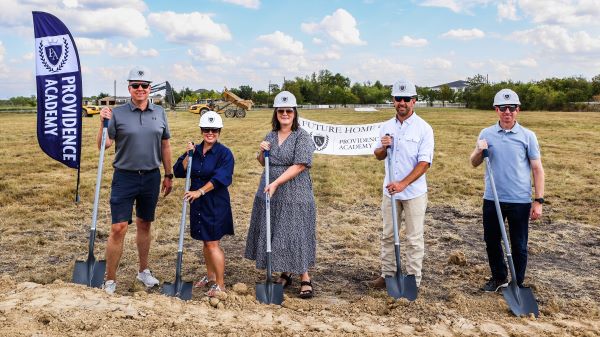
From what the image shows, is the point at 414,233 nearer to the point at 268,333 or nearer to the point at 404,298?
the point at 404,298

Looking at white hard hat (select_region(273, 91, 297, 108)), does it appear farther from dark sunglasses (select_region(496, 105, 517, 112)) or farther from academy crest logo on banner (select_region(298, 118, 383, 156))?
academy crest logo on banner (select_region(298, 118, 383, 156))

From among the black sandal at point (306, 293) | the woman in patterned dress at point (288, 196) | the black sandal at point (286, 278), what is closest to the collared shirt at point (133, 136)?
the woman in patterned dress at point (288, 196)

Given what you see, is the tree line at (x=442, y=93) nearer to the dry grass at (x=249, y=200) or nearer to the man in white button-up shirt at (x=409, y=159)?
Answer: the dry grass at (x=249, y=200)

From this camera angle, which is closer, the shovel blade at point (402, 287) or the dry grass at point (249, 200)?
the shovel blade at point (402, 287)

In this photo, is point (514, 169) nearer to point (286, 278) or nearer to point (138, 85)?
point (286, 278)

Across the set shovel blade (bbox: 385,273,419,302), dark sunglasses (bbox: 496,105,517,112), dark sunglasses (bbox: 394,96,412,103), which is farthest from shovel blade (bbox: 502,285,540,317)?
dark sunglasses (bbox: 394,96,412,103)

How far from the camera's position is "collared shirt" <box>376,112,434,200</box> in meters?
4.65

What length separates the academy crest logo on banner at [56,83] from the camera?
656 cm

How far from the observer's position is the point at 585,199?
9.59 meters

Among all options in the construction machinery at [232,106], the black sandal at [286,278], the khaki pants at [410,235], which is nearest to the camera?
the khaki pants at [410,235]

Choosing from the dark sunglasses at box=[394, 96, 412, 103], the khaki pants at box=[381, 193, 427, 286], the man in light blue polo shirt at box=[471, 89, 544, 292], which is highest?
the dark sunglasses at box=[394, 96, 412, 103]

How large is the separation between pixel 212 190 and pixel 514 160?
2.54m

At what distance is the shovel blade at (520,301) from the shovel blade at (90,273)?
3.30m

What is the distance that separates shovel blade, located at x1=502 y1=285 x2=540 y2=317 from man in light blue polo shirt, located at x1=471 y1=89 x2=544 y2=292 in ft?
1.22
